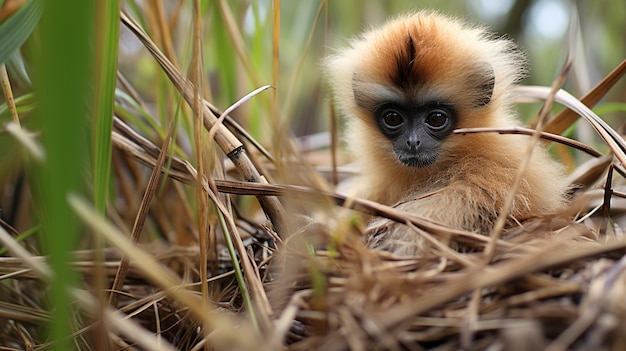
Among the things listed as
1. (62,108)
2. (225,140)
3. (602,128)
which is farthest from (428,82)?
(62,108)

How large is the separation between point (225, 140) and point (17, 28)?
75cm

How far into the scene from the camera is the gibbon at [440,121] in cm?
257

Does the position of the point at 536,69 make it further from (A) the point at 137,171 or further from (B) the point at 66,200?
(B) the point at 66,200

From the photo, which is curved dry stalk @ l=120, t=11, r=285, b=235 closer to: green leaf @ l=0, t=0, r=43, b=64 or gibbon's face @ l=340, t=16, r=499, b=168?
green leaf @ l=0, t=0, r=43, b=64

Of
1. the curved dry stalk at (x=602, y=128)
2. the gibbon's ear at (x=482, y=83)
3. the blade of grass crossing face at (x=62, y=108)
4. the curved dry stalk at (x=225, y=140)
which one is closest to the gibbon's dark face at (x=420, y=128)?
the gibbon's ear at (x=482, y=83)

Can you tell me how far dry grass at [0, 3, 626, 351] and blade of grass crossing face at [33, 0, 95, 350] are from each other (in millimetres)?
78

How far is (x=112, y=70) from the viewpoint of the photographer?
1916mm

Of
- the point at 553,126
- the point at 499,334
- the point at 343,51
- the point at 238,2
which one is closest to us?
the point at 499,334

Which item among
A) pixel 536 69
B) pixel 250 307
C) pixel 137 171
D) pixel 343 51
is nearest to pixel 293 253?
pixel 250 307

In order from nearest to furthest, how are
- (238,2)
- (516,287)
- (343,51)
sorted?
(516,287) < (343,51) < (238,2)

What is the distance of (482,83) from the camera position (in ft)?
9.79

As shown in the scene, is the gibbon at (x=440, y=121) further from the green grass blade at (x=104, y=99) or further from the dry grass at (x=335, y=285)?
the green grass blade at (x=104, y=99)

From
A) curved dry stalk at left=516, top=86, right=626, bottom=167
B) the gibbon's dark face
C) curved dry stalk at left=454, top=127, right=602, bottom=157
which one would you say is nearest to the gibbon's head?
the gibbon's dark face

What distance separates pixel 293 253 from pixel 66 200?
2.35 ft
